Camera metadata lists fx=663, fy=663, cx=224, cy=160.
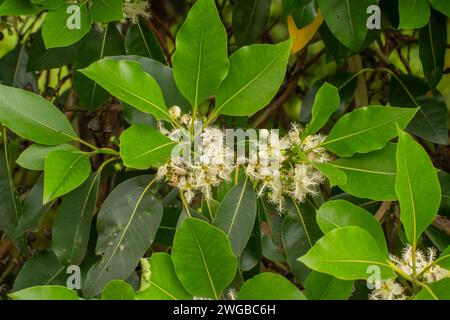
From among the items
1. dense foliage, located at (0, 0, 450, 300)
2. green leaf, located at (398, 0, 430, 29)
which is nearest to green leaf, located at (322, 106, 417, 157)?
dense foliage, located at (0, 0, 450, 300)

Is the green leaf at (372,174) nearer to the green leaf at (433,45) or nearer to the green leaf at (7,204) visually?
the green leaf at (433,45)

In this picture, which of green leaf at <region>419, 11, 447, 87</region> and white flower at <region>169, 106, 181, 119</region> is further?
green leaf at <region>419, 11, 447, 87</region>

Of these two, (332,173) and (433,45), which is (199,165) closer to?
(332,173)

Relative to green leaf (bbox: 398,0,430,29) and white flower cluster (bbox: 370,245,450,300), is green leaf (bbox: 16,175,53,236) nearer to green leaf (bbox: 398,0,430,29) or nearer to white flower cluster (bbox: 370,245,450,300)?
white flower cluster (bbox: 370,245,450,300)

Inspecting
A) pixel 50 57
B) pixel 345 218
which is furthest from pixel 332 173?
pixel 50 57

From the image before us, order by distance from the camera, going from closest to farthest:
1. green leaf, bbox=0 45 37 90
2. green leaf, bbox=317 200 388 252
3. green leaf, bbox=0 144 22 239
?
green leaf, bbox=317 200 388 252 → green leaf, bbox=0 144 22 239 → green leaf, bbox=0 45 37 90

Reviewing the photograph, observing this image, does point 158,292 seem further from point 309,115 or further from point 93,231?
point 309,115
